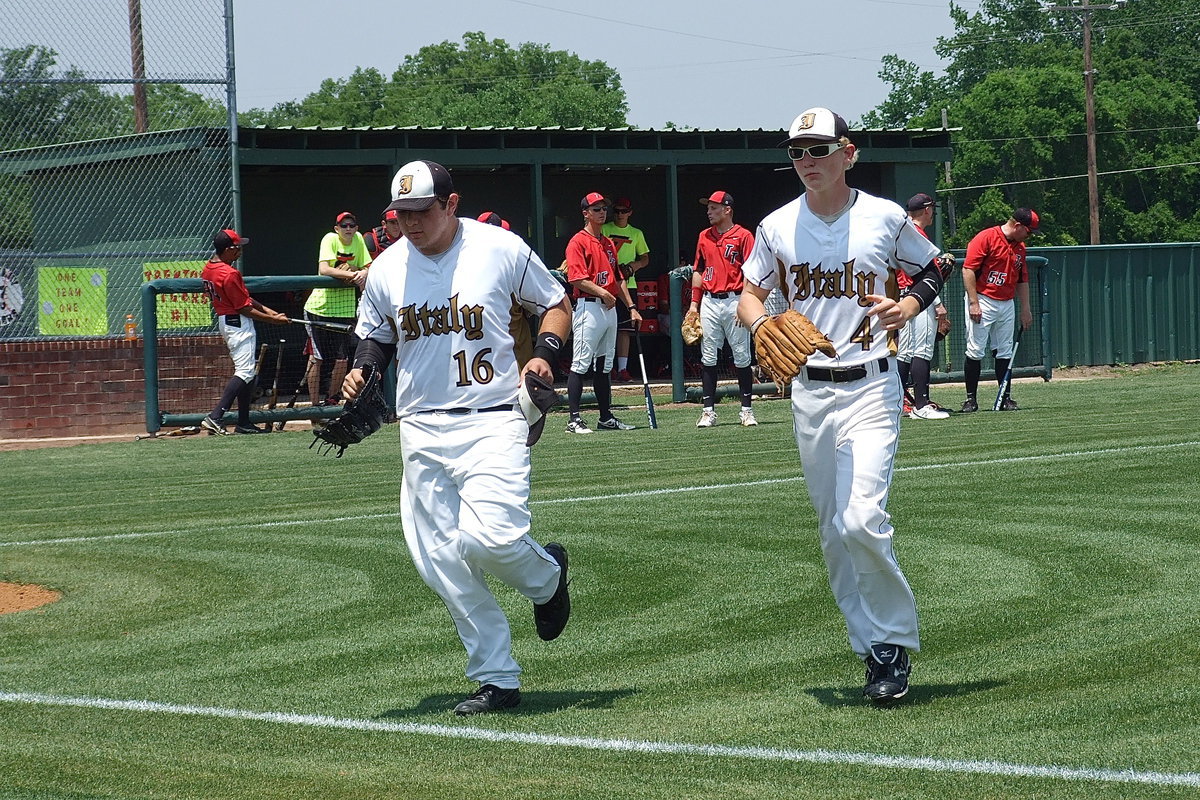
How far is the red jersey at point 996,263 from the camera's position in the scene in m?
16.4

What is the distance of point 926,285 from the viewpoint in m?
5.85

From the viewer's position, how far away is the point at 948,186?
76.1 meters

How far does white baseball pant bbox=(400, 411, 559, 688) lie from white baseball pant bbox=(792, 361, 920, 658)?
1032 mm

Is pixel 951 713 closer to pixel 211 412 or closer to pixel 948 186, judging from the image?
pixel 211 412

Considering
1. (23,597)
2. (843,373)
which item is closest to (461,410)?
(843,373)

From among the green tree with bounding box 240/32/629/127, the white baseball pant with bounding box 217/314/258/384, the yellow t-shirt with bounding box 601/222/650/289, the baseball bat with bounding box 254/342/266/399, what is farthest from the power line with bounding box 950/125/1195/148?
the white baseball pant with bounding box 217/314/258/384

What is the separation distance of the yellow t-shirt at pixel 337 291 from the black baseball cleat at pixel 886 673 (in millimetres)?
13545

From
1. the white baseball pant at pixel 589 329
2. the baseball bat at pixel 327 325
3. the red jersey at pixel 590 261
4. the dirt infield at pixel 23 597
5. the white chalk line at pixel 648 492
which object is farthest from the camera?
the baseball bat at pixel 327 325

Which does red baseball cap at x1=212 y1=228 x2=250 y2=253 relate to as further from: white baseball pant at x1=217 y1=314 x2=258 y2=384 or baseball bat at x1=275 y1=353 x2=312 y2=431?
baseball bat at x1=275 y1=353 x2=312 y2=431

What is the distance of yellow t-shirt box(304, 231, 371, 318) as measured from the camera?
18.3m

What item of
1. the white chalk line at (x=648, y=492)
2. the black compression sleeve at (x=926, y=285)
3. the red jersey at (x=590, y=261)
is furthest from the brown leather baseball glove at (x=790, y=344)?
the red jersey at (x=590, y=261)

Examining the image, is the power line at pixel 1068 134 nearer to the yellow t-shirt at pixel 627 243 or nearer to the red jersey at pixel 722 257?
the yellow t-shirt at pixel 627 243

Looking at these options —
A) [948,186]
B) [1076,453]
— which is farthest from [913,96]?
[1076,453]

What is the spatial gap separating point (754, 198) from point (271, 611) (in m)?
21.8
